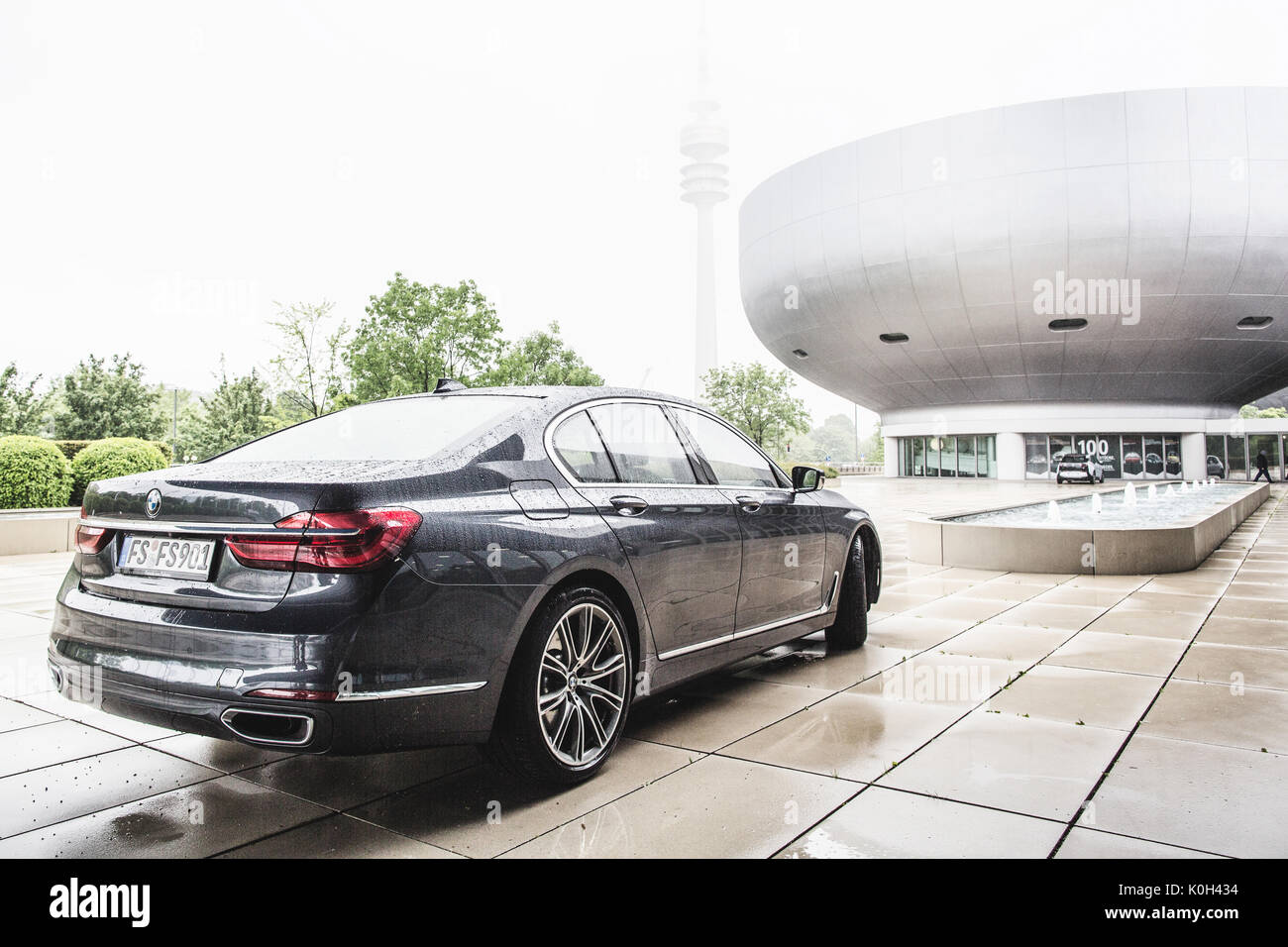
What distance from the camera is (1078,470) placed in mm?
41875

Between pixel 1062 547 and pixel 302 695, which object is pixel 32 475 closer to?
pixel 302 695

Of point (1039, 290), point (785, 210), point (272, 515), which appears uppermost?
point (785, 210)

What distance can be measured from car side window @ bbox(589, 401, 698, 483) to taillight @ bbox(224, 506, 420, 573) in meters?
1.33

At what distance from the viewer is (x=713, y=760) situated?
368 cm

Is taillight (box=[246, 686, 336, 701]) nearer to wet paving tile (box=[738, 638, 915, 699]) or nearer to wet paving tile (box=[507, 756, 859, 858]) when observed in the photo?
wet paving tile (box=[507, 756, 859, 858])

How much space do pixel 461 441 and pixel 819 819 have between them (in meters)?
1.89

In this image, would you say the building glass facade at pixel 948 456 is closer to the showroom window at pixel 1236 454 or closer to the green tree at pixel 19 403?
the showroom window at pixel 1236 454

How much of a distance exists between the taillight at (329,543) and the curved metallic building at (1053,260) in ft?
135

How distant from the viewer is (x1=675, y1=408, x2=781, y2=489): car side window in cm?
461

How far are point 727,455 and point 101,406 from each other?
3750 centimetres

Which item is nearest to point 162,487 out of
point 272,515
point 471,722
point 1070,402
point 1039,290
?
point 272,515

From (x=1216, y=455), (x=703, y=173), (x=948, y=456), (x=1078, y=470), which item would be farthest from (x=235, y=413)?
(x=703, y=173)

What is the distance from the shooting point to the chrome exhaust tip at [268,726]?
2676 millimetres
